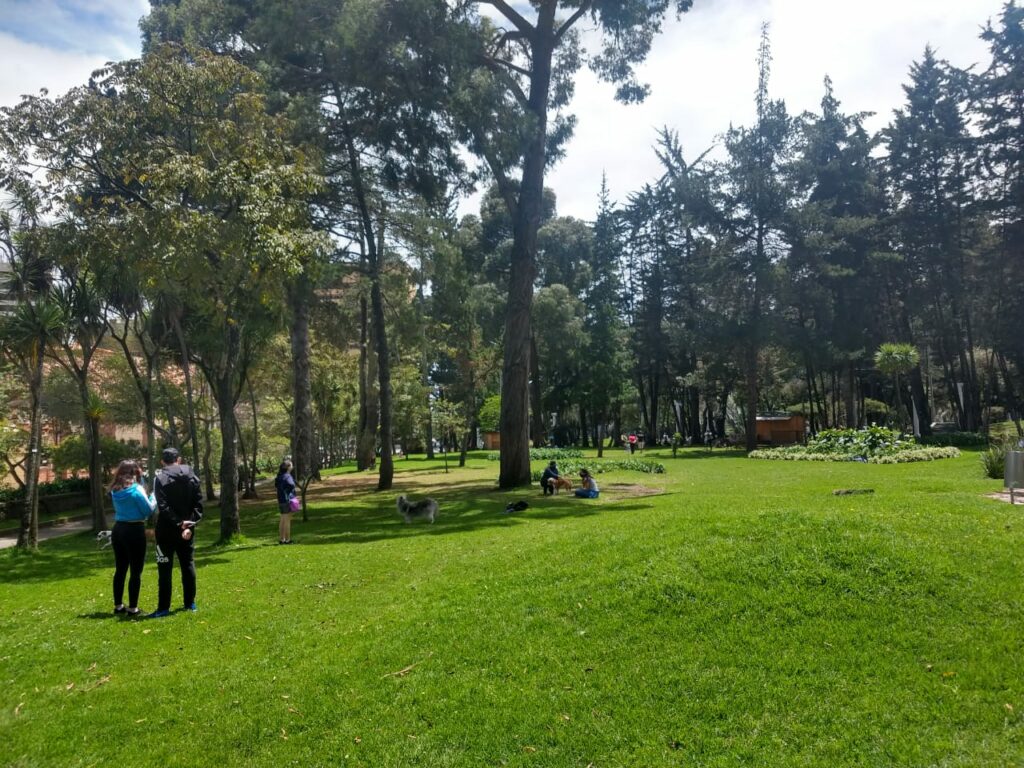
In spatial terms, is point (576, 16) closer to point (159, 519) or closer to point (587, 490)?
point (587, 490)

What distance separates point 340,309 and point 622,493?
18.6 m

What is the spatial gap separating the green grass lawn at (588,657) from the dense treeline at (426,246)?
263 inches

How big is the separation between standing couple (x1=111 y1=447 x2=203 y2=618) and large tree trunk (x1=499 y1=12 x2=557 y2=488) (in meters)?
13.2

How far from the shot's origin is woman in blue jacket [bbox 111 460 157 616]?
6875mm

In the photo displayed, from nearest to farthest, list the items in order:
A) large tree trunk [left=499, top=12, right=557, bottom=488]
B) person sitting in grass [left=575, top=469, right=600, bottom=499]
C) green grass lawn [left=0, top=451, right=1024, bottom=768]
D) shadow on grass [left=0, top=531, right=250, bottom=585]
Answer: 1. green grass lawn [left=0, top=451, right=1024, bottom=768]
2. shadow on grass [left=0, top=531, right=250, bottom=585]
3. person sitting in grass [left=575, top=469, right=600, bottom=499]
4. large tree trunk [left=499, top=12, right=557, bottom=488]

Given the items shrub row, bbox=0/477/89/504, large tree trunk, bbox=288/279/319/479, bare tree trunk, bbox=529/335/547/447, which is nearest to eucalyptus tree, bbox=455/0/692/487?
large tree trunk, bbox=288/279/319/479

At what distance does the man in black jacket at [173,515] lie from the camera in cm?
690

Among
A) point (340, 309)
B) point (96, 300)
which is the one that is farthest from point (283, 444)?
point (96, 300)

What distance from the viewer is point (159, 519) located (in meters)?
6.92

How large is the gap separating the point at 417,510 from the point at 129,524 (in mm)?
7643

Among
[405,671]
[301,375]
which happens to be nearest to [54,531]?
[301,375]

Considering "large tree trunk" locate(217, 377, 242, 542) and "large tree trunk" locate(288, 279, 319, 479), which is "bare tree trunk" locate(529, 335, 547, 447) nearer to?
"large tree trunk" locate(288, 279, 319, 479)

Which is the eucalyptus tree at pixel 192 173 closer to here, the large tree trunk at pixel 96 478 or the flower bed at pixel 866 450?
the large tree trunk at pixel 96 478

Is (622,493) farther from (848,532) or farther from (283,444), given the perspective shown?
(283,444)
